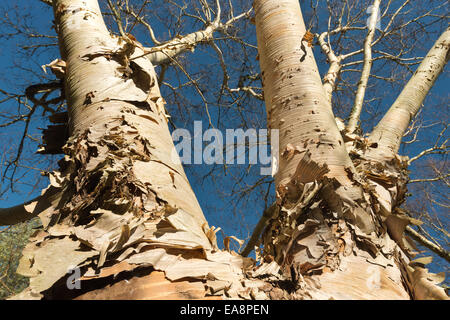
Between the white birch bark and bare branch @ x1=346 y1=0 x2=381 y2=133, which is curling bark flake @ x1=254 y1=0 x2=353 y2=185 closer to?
the white birch bark

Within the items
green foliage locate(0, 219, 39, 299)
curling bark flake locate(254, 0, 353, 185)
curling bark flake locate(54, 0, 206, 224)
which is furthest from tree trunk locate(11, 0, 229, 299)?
green foliage locate(0, 219, 39, 299)

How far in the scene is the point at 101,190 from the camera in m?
1.01

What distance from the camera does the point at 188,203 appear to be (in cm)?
108

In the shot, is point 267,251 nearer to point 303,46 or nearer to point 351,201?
point 351,201

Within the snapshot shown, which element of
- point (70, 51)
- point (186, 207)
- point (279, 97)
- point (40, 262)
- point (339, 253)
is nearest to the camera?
point (40, 262)

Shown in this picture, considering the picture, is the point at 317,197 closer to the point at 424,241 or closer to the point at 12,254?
the point at 424,241

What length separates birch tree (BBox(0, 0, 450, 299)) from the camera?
30.5 inches

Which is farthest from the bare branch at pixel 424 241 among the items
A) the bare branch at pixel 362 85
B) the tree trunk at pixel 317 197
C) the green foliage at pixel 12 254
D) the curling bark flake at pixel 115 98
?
the green foliage at pixel 12 254

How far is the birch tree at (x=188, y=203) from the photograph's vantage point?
775mm

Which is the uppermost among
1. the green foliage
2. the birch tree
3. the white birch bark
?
the white birch bark

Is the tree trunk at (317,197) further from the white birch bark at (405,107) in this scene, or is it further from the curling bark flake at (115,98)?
the curling bark flake at (115,98)
